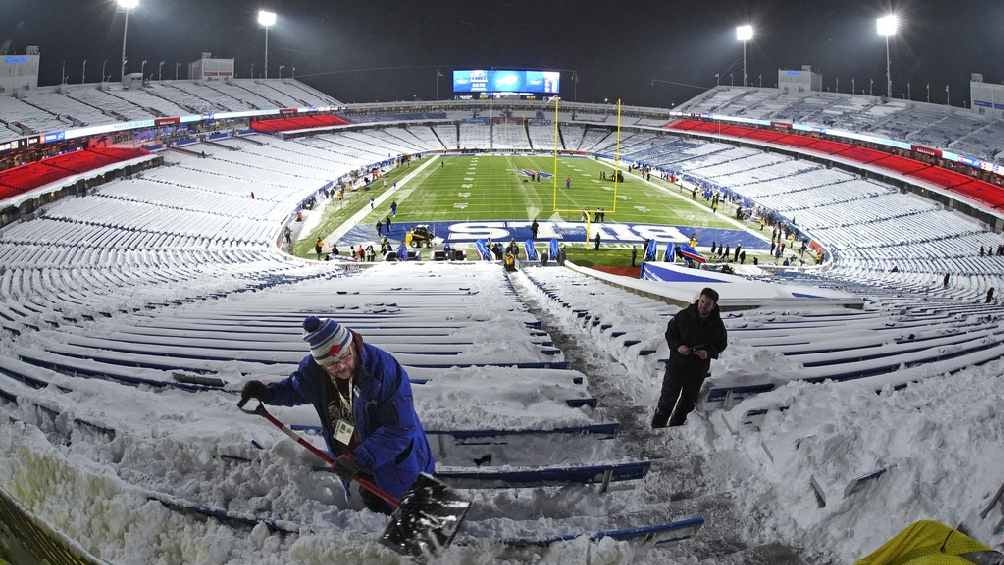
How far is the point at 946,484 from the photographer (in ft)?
8.45

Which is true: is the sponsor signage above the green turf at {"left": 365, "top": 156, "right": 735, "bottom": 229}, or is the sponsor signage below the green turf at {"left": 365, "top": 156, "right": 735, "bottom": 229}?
above

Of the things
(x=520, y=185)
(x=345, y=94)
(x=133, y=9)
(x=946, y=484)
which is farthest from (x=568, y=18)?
(x=946, y=484)

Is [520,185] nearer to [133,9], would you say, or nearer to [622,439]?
[133,9]

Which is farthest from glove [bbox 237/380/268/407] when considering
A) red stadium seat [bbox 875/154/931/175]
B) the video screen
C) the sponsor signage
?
the video screen

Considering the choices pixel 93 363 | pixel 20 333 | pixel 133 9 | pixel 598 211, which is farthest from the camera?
pixel 133 9

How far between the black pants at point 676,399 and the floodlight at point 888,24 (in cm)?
4906

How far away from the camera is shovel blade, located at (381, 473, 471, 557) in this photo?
244cm

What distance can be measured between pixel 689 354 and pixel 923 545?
196cm

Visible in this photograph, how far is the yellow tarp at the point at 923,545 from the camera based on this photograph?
7.02 feet

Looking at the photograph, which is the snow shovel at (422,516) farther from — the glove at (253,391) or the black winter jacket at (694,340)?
the black winter jacket at (694,340)

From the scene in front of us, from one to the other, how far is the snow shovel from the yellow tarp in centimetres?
155

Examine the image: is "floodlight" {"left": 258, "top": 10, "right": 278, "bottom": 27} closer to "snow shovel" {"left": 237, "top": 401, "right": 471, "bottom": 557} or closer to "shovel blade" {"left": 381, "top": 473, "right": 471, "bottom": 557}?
"snow shovel" {"left": 237, "top": 401, "right": 471, "bottom": 557}

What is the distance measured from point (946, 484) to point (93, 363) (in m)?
5.66

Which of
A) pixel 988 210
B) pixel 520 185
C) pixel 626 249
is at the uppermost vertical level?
pixel 520 185
